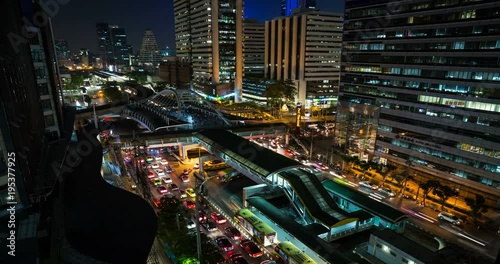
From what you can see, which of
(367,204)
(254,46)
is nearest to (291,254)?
(367,204)

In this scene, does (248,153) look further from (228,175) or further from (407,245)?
(407,245)

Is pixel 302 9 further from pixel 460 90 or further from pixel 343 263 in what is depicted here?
pixel 343 263

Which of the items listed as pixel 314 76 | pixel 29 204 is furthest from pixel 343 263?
pixel 314 76

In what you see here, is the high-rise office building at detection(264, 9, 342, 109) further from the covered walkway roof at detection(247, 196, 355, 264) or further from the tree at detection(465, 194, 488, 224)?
the covered walkway roof at detection(247, 196, 355, 264)

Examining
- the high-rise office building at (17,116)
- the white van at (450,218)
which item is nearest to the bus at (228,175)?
the high-rise office building at (17,116)

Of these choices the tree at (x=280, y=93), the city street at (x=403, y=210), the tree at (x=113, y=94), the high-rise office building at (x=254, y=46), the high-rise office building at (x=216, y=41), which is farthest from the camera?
the high-rise office building at (x=254, y=46)

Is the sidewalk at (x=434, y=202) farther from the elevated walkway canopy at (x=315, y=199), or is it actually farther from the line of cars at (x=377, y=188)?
the elevated walkway canopy at (x=315, y=199)
